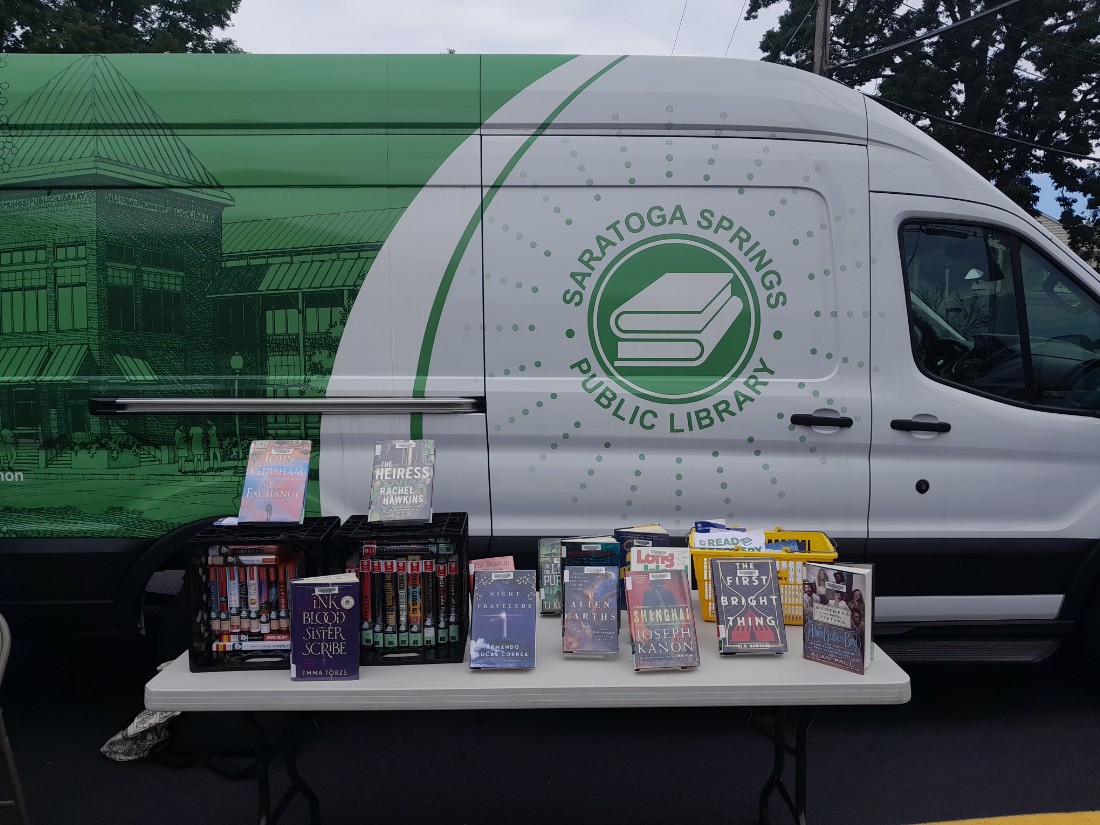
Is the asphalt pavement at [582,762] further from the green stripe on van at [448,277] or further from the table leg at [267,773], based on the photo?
the green stripe on van at [448,277]

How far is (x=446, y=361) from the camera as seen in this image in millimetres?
2984

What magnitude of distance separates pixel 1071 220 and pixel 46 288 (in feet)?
74.5

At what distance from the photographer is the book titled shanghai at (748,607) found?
2102 millimetres

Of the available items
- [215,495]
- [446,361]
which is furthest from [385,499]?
[215,495]

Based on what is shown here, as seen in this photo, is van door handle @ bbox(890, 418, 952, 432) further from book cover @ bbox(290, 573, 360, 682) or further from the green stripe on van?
book cover @ bbox(290, 573, 360, 682)

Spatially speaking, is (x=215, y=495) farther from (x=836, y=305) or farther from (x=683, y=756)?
(x=836, y=305)

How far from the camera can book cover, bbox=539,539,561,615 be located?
2.42 meters

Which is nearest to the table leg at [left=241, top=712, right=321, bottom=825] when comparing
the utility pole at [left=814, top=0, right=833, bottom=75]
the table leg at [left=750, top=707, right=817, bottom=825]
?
the table leg at [left=750, top=707, right=817, bottom=825]

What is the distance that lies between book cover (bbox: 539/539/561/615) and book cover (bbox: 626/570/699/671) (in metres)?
0.37

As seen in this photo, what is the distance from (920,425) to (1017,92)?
21321mm

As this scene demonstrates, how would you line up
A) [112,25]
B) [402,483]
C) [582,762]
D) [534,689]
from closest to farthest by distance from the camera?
[534,689] < [402,483] < [582,762] < [112,25]

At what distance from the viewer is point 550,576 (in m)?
2.44

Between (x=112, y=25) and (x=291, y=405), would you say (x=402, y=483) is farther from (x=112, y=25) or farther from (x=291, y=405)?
A: (x=112, y=25)

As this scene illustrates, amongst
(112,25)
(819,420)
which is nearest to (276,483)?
(819,420)
